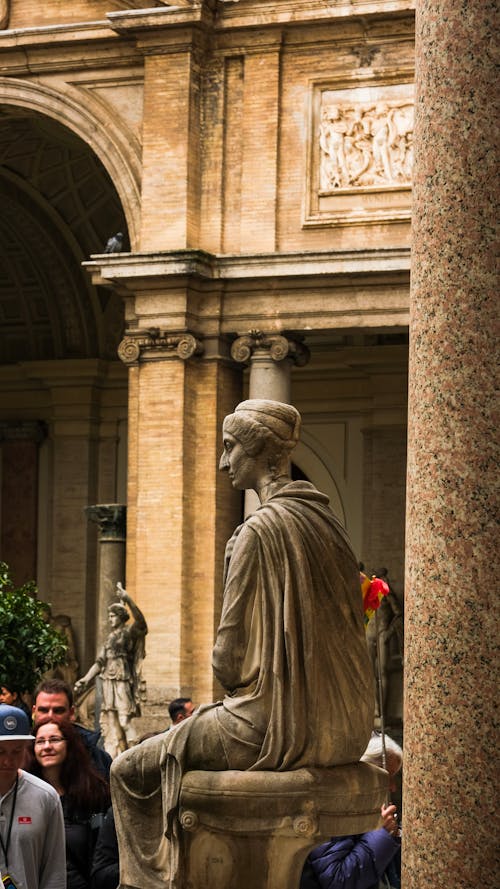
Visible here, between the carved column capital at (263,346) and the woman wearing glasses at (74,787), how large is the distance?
47.5 ft

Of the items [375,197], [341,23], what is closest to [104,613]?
[375,197]

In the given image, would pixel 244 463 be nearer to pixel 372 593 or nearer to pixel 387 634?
pixel 372 593

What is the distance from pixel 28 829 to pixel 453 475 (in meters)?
2.56

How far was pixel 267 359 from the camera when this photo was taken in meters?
22.0

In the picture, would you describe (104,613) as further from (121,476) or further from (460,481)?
(460,481)

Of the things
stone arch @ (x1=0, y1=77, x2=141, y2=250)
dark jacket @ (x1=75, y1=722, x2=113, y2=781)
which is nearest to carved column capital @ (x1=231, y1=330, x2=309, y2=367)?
stone arch @ (x1=0, y1=77, x2=141, y2=250)

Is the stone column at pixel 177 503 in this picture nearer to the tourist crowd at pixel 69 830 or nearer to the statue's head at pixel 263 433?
the tourist crowd at pixel 69 830

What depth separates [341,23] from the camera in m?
21.8

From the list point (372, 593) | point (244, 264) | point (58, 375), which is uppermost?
point (244, 264)

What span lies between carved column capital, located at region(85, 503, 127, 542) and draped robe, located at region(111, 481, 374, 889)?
16861 millimetres

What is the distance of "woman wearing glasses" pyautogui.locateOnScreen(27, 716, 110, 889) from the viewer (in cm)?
754

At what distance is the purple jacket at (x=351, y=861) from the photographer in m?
6.72

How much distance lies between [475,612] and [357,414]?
22565mm

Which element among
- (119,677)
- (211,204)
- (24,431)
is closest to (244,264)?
(211,204)
